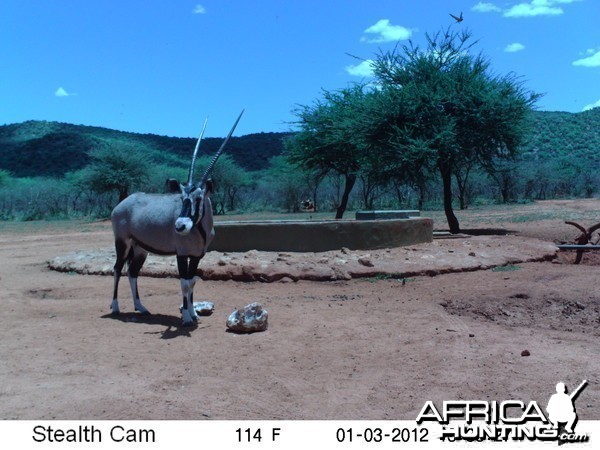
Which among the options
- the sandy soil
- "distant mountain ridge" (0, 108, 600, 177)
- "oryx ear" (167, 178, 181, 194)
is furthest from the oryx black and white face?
"distant mountain ridge" (0, 108, 600, 177)

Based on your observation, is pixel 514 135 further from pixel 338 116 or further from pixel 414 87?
pixel 338 116

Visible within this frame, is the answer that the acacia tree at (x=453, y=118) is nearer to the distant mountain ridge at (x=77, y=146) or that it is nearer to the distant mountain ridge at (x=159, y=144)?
the distant mountain ridge at (x=159, y=144)

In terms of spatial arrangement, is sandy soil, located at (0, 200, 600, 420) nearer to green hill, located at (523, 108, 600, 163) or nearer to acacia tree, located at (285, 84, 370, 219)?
acacia tree, located at (285, 84, 370, 219)

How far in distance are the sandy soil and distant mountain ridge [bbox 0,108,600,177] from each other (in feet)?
149

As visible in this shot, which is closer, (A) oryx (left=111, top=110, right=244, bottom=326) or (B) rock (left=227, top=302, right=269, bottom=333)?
(B) rock (left=227, top=302, right=269, bottom=333)

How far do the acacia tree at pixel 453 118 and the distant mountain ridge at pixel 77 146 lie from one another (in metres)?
48.5

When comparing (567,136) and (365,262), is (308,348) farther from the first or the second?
(567,136)

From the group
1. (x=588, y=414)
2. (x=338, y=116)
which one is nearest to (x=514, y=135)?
(x=338, y=116)

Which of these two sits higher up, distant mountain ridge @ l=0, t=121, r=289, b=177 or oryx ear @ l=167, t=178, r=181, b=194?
distant mountain ridge @ l=0, t=121, r=289, b=177

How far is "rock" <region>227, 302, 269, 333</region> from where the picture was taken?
688 centimetres

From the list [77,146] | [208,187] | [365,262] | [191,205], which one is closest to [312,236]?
[365,262]

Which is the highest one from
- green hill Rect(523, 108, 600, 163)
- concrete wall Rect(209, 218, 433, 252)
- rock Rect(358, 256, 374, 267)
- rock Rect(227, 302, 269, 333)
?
green hill Rect(523, 108, 600, 163)

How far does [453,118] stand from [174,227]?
12.1 metres

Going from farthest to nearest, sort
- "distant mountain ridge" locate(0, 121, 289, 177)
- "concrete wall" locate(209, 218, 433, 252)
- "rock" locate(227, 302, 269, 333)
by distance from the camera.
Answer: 1. "distant mountain ridge" locate(0, 121, 289, 177)
2. "concrete wall" locate(209, 218, 433, 252)
3. "rock" locate(227, 302, 269, 333)
